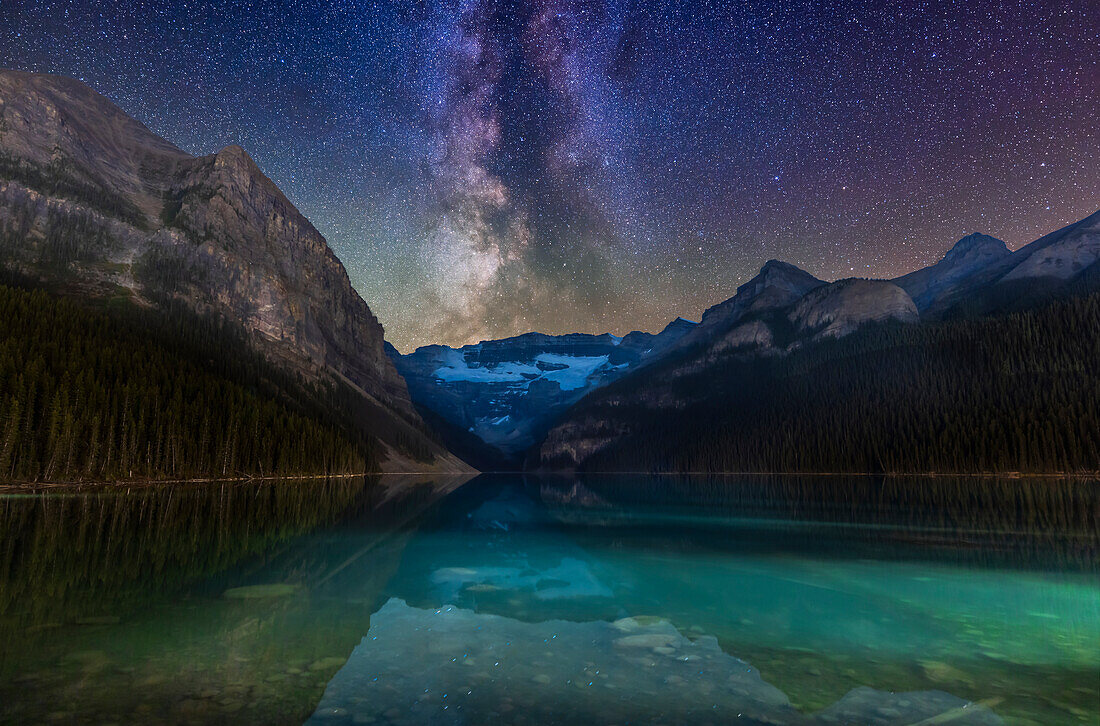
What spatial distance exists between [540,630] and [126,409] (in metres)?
84.5

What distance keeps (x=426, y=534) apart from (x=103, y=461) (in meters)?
66.1

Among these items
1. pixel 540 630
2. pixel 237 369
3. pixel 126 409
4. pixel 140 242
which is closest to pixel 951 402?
pixel 540 630

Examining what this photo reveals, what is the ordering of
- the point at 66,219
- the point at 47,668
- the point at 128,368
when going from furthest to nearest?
the point at 66,219
the point at 128,368
the point at 47,668

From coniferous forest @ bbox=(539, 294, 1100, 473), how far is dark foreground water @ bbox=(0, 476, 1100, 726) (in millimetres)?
101183

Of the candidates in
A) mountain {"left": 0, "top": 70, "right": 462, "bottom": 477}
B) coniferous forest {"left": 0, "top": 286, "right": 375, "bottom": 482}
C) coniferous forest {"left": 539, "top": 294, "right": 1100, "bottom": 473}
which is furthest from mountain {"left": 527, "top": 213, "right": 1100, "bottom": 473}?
coniferous forest {"left": 0, "top": 286, "right": 375, "bottom": 482}

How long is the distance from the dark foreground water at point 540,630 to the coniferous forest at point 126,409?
166 ft

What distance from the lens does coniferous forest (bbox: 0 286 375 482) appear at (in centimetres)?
6456

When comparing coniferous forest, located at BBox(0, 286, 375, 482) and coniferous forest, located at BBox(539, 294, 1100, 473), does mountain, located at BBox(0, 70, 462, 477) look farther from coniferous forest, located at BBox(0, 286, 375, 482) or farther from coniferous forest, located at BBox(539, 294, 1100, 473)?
coniferous forest, located at BBox(539, 294, 1100, 473)

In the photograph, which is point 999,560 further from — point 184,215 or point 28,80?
point 28,80

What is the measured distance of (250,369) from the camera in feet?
442

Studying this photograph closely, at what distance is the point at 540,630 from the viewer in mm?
12602

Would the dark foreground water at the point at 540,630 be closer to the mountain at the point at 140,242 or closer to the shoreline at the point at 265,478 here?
the shoreline at the point at 265,478

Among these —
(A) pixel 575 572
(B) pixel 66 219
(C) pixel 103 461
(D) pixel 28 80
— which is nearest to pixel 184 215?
(B) pixel 66 219

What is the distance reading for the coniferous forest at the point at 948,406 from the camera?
103 meters
